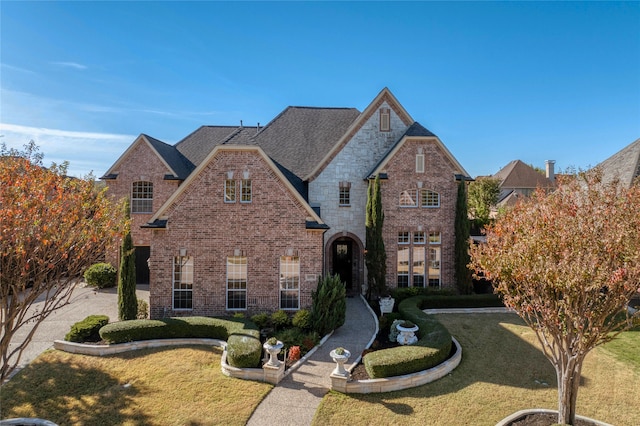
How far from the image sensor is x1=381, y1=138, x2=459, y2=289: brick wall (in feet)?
72.1

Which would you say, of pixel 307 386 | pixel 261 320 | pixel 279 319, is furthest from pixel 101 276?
pixel 307 386

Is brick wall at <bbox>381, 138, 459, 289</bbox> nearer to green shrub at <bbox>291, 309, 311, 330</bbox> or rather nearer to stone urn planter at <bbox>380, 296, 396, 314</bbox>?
stone urn planter at <bbox>380, 296, 396, 314</bbox>

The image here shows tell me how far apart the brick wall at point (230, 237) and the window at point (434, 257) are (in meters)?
9.06

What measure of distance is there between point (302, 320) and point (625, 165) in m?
25.2

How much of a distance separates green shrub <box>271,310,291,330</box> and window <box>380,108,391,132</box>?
1420 cm

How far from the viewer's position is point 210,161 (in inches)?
653

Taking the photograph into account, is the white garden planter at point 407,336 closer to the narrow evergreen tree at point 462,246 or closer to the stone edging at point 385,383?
the stone edging at point 385,383

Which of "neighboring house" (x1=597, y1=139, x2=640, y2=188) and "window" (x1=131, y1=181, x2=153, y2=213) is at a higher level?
"neighboring house" (x1=597, y1=139, x2=640, y2=188)

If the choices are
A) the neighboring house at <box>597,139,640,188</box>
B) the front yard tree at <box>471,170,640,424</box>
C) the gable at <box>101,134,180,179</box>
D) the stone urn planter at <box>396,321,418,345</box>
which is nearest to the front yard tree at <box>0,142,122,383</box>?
the front yard tree at <box>471,170,640,424</box>

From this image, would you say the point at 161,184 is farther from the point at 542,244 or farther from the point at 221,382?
the point at 542,244

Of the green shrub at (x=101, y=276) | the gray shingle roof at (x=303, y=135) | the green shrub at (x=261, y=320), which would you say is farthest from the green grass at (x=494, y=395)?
the green shrub at (x=101, y=276)

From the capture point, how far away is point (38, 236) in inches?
295

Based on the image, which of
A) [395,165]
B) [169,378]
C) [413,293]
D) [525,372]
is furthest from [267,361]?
[395,165]

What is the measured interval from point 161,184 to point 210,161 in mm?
10036
